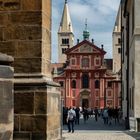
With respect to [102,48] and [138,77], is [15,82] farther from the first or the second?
[102,48]

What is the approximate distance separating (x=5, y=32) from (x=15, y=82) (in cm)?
94

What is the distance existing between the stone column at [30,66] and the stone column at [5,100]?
0.98 m

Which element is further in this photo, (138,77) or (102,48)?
(102,48)

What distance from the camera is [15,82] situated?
28.0 feet

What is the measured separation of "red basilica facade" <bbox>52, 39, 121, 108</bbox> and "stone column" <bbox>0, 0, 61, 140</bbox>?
104232 millimetres

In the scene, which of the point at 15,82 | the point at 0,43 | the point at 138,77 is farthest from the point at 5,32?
the point at 138,77

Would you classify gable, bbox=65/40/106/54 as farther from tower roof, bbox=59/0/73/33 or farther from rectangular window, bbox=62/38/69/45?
tower roof, bbox=59/0/73/33

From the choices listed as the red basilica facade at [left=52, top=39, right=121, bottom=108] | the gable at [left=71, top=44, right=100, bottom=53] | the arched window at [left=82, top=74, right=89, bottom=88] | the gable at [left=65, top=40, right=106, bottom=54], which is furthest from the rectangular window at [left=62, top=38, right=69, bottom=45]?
the gable at [left=71, top=44, right=100, bottom=53]

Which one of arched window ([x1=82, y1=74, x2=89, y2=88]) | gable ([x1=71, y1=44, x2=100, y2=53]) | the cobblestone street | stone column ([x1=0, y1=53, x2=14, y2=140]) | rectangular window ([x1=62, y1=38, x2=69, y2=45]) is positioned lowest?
the cobblestone street

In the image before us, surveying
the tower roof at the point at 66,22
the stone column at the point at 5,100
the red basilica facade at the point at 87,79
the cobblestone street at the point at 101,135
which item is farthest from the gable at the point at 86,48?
the stone column at the point at 5,100

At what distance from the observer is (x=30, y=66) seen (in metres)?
8.73

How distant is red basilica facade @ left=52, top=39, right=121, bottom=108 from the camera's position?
375ft

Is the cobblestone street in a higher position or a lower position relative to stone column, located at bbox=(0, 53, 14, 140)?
lower

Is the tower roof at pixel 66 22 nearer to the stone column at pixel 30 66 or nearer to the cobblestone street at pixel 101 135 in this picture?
the cobblestone street at pixel 101 135
